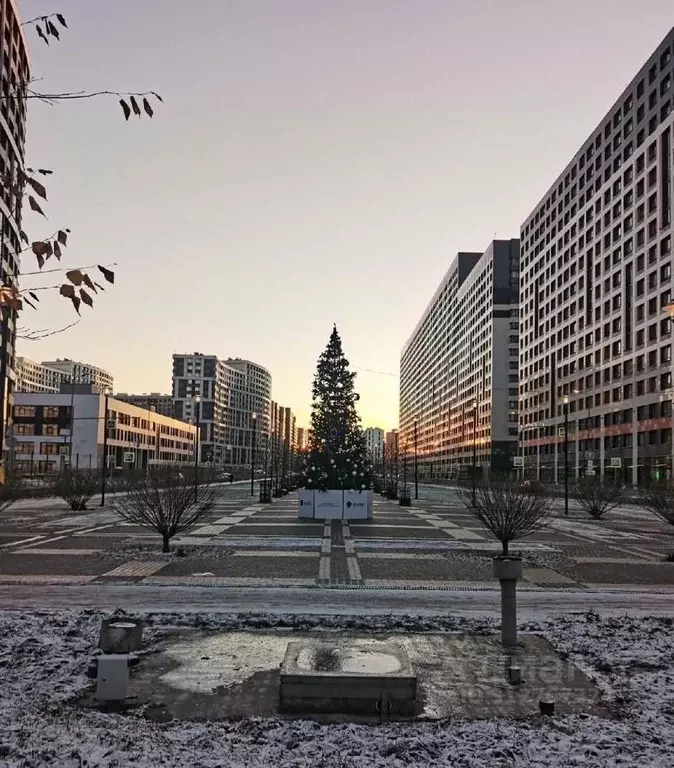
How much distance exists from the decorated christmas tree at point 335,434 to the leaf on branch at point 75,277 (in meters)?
26.0

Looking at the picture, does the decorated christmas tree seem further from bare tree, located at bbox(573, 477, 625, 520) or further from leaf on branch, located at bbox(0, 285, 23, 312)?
leaf on branch, located at bbox(0, 285, 23, 312)

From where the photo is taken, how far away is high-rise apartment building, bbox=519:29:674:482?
70688 mm

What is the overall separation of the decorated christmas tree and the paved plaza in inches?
91.3

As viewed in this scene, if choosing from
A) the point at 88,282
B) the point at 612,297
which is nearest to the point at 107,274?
the point at 88,282

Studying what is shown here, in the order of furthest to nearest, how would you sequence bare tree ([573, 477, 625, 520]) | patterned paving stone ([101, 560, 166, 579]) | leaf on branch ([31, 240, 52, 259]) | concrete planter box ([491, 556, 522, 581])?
1. bare tree ([573, 477, 625, 520])
2. patterned paving stone ([101, 560, 166, 579])
3. concrete planter box ([491, 556, 522, 581])
4. leaf on branch ([31, 240, 52, 259])

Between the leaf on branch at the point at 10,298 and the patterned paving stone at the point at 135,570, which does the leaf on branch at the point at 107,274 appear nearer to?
the leaf on branch at the point at 10,298

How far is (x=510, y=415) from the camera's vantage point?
130 metres

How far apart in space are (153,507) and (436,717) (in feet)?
41.4

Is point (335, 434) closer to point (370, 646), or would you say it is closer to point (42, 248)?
point (370, 646)

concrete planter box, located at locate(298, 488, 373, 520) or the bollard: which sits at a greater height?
the bollard

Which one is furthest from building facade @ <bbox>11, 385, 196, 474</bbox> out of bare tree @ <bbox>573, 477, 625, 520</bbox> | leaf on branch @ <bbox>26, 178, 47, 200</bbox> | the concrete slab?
leaf on branch @ <bbox>26, 178, 47, 200</bbox>

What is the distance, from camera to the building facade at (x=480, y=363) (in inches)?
5098

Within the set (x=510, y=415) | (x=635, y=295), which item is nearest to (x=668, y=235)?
(x=635, y=295)

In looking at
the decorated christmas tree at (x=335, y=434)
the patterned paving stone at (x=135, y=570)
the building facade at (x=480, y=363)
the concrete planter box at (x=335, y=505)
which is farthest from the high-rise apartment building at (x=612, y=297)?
the patterned paving stone at (x=135, y=570)
